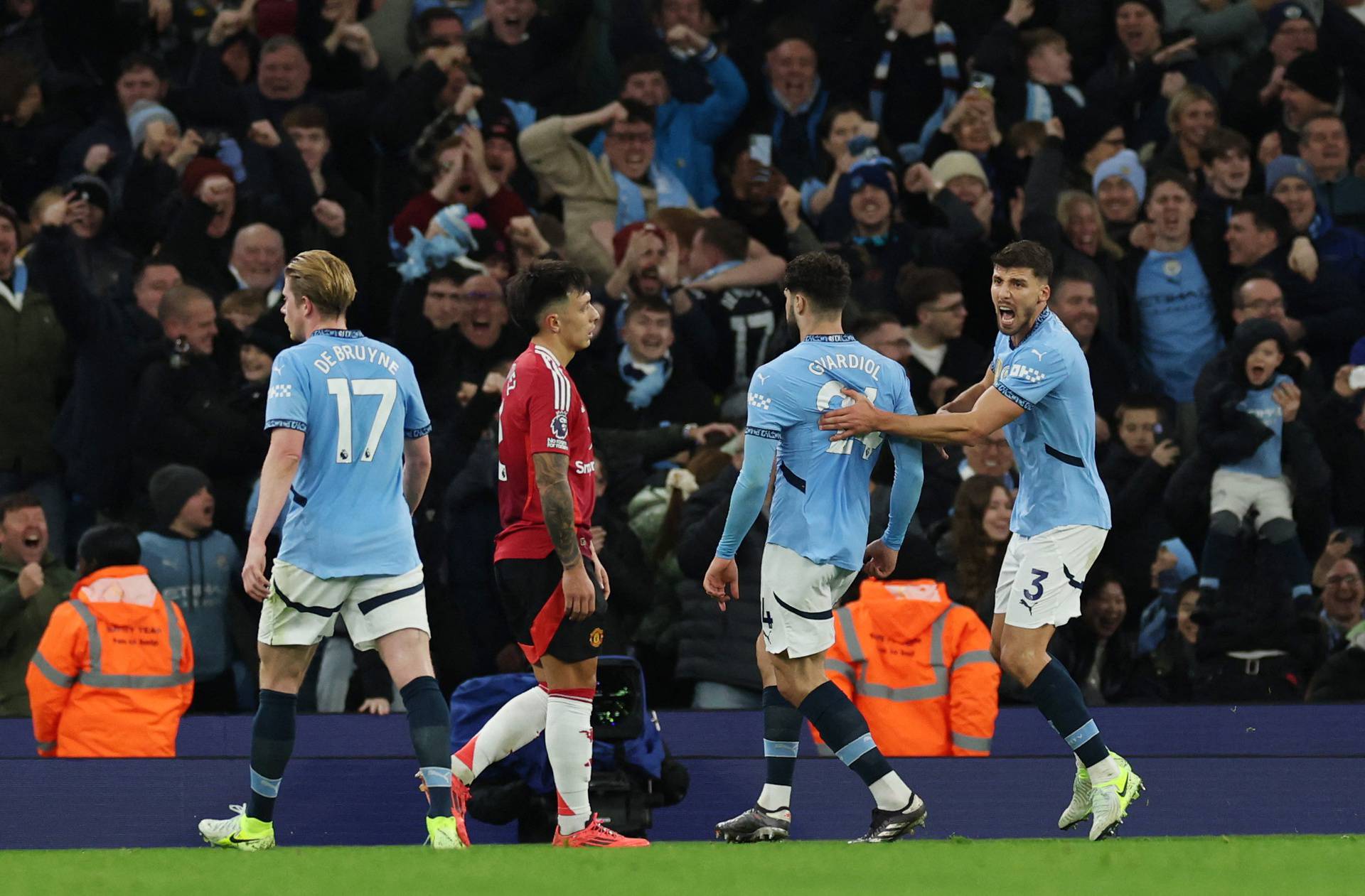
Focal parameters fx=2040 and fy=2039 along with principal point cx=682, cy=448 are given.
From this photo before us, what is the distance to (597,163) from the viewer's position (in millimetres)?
13320

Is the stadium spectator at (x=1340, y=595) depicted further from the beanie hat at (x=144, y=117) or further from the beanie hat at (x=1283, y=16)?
the beanie hat at (x=144, y=117)

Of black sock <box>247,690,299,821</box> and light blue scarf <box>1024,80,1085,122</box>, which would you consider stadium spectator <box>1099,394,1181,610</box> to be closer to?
light blue scarf <box>1024,80,1085,122</box>

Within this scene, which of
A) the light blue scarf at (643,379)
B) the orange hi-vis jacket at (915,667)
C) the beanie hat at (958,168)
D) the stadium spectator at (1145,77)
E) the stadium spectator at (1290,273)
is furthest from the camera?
the stadium spectator at (1145,77)

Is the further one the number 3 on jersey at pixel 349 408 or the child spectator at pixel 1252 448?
the child spectator at pixel 1252 448

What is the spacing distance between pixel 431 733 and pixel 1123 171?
308 inches

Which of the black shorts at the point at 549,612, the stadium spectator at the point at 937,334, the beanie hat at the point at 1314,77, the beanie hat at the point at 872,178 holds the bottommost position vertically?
the black shorts at the point at 549,612

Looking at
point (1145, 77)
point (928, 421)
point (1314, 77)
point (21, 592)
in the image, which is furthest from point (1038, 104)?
point (21, 592)

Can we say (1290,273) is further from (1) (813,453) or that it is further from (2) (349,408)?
(2) (349,408)

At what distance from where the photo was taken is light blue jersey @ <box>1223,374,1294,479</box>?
457 inches

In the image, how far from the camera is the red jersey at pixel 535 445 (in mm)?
7137

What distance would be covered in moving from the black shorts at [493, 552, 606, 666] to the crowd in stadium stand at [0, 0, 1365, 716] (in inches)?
113

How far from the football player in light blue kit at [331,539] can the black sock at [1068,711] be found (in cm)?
216

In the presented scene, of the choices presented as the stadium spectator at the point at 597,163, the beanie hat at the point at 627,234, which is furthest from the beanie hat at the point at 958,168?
the beanie hat at the point at 627,234

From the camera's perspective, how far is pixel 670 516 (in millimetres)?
11000
